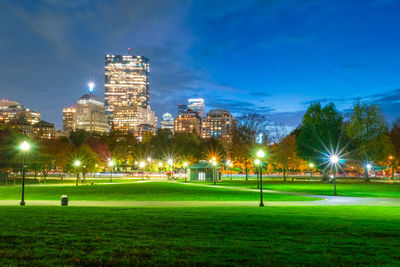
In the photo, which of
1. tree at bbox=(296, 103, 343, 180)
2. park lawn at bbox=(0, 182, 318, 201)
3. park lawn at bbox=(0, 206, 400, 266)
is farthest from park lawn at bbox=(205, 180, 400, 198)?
park lawn at bbox=(0, 206, 400, 266)

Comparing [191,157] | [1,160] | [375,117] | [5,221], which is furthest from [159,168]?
[5,221]

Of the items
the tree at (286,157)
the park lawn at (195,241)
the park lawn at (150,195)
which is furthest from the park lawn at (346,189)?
the park lawn at (195,241)

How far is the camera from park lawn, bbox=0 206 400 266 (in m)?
8.11

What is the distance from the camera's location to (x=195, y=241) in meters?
10.0

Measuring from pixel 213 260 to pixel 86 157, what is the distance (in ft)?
211

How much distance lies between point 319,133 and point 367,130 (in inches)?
441

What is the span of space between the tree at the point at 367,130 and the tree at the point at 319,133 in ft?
11.2

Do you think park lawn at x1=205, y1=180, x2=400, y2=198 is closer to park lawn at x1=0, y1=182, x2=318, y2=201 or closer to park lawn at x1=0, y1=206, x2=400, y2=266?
park lawn at x1=0, y1=182, x2=318, y2=201

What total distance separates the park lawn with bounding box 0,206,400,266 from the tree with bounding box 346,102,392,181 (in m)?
63.6

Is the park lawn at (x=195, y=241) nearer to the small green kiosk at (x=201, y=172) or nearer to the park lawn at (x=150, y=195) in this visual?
the park lawn at (x=150, y=195)

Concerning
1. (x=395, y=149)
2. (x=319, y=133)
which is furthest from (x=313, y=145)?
(x=395, y=149)

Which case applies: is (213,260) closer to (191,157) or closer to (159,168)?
(191,157)

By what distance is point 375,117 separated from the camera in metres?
73.1

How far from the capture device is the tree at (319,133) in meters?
70.8
